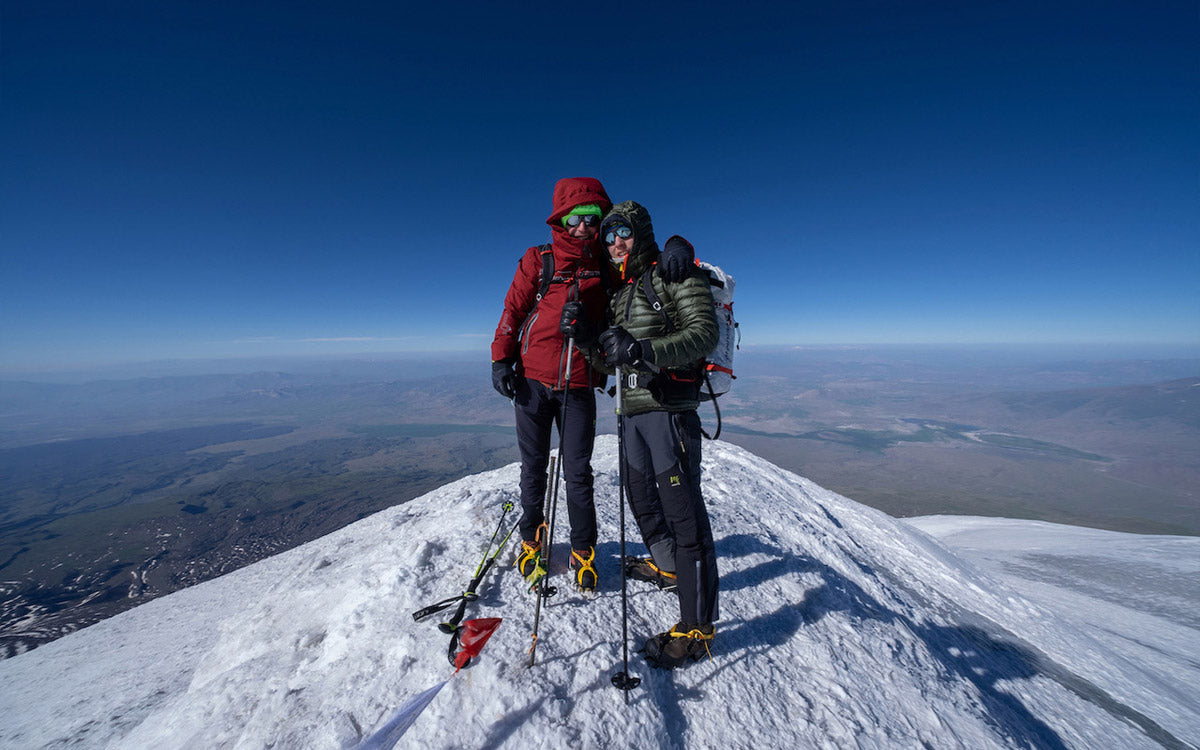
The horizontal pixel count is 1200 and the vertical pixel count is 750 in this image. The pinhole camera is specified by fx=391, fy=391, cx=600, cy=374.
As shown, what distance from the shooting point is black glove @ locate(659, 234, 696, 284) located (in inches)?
135

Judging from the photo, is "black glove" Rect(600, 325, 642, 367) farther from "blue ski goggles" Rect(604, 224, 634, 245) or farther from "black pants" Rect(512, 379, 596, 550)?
"blue ski goggles" Rect(604, 224, 634, 245)

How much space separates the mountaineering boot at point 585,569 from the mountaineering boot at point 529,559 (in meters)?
0.43

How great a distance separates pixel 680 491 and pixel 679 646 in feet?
4.37

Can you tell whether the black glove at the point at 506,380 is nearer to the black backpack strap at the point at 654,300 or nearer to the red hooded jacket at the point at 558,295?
the red hooded jacket at the point at 558,295

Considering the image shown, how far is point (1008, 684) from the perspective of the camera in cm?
426

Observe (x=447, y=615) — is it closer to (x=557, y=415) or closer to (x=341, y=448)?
(x=557, y=415)

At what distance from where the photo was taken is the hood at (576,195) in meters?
4.14

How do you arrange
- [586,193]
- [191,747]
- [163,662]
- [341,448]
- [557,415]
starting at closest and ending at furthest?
[191,747] → [586,193] → [557,415] → [163,662] → [341,448]

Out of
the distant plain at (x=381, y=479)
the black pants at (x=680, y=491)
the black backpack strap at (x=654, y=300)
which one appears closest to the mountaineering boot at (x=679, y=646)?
the black pants at (x=680, y=491)

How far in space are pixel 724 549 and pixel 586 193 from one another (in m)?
5.07

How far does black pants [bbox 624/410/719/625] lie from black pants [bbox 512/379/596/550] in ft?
1.93

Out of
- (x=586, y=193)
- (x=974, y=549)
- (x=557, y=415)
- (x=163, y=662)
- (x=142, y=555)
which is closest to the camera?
(x=586, y=193)

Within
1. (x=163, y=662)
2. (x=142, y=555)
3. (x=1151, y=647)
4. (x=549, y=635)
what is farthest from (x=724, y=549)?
(x=142, y=555)

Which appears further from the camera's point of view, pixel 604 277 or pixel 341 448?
pixel 341 448
